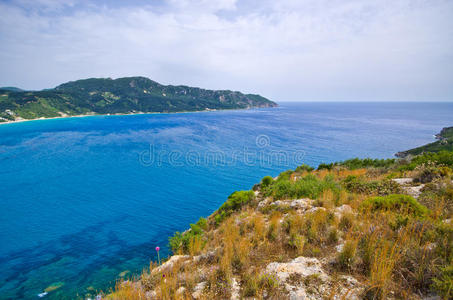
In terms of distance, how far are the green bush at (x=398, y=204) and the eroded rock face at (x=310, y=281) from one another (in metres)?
3.64

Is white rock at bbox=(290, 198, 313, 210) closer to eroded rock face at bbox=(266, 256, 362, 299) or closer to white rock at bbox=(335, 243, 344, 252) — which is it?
white rock at bbox=(335, 243, 344, 252)

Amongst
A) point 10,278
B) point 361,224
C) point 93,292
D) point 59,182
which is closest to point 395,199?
point 361,224

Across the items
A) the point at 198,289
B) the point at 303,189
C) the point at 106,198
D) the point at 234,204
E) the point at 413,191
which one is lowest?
the point at 106,198

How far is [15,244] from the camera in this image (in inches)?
617

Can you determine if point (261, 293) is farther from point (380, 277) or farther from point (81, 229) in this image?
point (81, 229)

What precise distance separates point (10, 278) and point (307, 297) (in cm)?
1790

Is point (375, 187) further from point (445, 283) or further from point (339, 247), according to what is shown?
point (445, 283)

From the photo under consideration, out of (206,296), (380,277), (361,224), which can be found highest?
(380,277)

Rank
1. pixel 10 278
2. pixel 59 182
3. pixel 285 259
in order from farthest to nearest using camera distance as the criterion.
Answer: pixel 59 182 < pixel 10 278 < pixel 285 259

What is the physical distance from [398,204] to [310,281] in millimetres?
4912

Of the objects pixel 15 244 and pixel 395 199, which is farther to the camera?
pixel 15 244

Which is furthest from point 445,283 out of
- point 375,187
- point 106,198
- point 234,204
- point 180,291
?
point 106,198

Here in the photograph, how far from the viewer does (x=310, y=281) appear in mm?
3639

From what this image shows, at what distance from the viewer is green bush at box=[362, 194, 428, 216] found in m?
5.70
